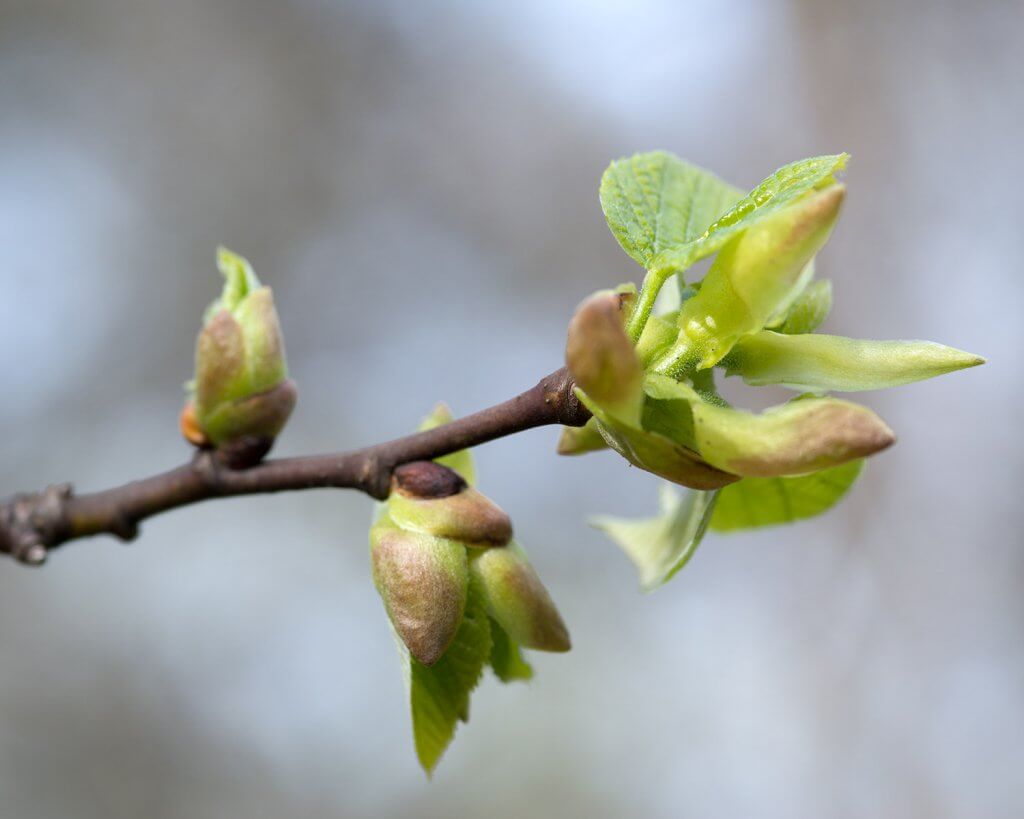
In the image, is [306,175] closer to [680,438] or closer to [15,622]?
[15,622]

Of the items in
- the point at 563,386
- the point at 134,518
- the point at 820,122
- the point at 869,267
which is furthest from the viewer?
the point at 820,122

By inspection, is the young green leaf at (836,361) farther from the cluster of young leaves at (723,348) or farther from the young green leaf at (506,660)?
the young green leaf at (506,660)

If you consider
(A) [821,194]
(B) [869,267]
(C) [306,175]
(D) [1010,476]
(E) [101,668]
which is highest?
(A) [821,194]

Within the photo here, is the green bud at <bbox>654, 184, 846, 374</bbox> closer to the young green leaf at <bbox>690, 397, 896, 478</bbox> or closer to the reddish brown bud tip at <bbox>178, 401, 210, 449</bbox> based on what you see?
the young green leaf at <bbox>690, 397, 896, 478</bbox>

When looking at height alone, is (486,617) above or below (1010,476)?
above

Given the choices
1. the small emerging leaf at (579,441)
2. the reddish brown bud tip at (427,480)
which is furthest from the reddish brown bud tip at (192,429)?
the small emerging leaf at (579,441)

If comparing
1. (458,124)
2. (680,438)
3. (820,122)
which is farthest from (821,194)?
(458,124)

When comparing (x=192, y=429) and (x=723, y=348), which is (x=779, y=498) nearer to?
(x=723, y=348)

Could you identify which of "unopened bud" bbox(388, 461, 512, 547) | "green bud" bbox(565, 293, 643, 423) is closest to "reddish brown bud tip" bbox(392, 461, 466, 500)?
"unopened bud" bbox(388, 461, 512, 547)
